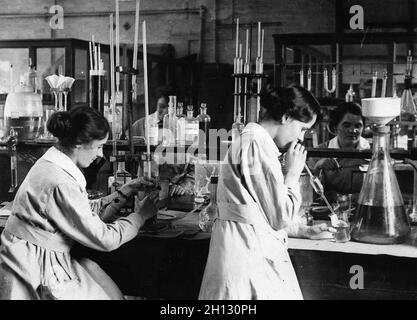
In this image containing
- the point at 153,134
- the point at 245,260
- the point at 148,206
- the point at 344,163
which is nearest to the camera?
the point at 245,260

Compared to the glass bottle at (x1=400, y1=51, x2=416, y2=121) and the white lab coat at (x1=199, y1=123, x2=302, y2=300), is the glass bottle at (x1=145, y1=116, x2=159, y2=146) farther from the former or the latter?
the glass bottle at (x1=400, y1=51, x2=416, y2=121)

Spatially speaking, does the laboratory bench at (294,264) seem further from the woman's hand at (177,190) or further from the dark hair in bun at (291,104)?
the dark hair in bun at (291,104)

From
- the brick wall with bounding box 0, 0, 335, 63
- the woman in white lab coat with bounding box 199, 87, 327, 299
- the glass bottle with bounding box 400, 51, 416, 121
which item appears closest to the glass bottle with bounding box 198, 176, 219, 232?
the woman in white lab coat with bounding box 199, 87, 327, 299

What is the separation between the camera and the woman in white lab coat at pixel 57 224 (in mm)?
2051

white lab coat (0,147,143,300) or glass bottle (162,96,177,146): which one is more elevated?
glass bottle (162,96,177,146)

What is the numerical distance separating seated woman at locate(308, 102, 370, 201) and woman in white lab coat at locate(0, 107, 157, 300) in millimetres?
1308

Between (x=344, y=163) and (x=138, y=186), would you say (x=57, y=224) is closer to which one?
(x=138, y=186)

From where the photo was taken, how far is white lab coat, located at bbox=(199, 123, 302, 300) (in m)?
1.95

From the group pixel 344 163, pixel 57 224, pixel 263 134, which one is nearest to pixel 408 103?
pixel 344 163

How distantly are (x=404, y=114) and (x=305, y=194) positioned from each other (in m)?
1.62

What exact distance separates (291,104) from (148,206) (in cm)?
72

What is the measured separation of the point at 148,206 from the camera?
7.56 ft
